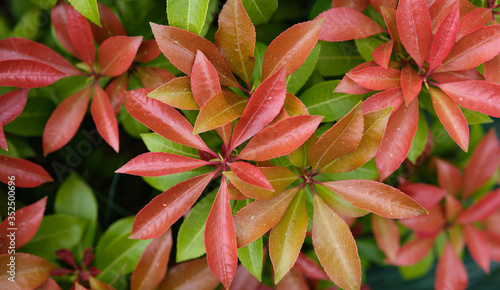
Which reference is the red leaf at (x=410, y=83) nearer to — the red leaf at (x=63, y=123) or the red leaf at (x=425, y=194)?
the red leaf at (x=425, y=194)

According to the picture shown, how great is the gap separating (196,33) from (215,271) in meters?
0.42

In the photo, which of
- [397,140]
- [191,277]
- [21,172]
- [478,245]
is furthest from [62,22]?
[478,245]

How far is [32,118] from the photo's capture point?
34.9 inches

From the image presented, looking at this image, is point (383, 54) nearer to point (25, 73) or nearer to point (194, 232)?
point (194, 232)

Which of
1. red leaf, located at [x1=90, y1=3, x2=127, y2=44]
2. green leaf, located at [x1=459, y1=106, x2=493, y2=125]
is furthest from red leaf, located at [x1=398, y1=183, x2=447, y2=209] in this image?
red leaf, located at [x1=90, y1=3, x2=127, y2=44]

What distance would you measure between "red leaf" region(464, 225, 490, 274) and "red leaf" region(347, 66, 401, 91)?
70 centimetres

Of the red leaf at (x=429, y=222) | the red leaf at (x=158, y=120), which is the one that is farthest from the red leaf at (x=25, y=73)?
Answer: the red leaf at (x=429, y=222)

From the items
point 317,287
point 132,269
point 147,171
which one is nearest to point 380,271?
point 317,287

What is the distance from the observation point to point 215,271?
0.61m

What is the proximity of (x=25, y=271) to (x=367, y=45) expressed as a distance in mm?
872

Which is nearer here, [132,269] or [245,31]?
[245,31]

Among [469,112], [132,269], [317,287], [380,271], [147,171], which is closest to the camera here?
[147,171]

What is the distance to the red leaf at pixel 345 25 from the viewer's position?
69 centimetres

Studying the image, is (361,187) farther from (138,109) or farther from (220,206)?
(138,109)
